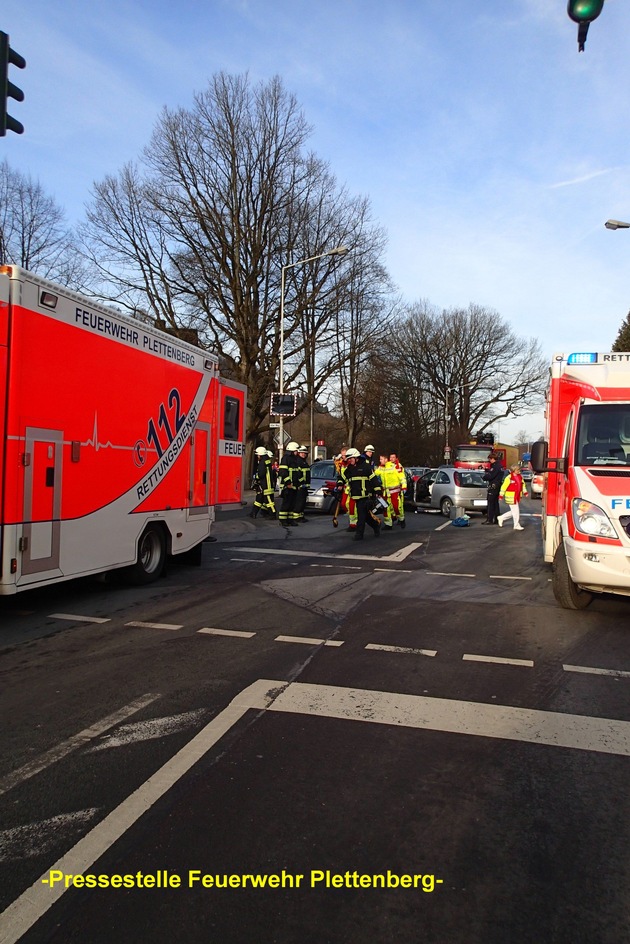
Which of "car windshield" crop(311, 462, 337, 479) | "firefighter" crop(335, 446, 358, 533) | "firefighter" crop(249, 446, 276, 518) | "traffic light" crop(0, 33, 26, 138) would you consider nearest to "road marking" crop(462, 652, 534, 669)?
"traffic light" crop(0, 33, 26, 138)

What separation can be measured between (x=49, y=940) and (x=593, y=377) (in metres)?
7.69

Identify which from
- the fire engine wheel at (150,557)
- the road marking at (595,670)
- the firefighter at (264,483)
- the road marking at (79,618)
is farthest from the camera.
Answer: the firefighter at (264,483)

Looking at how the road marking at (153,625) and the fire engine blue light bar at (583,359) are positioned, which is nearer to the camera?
the road marking at (153,625)

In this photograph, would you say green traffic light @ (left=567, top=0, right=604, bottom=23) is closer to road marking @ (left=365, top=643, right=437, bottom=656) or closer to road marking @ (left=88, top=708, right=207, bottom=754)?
road marking @ (left=365, top=643, right=437, bottom=656)

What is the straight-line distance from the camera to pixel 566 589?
7.43 m

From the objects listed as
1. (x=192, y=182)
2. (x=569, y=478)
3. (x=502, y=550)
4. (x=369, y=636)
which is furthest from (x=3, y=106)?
(x=192, y=182)

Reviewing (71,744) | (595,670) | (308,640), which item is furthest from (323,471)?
(71,744)

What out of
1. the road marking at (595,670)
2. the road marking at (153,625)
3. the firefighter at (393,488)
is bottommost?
the road marking at (153,625)

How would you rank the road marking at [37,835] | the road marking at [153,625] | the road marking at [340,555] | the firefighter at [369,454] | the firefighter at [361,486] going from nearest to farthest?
the road marking at [37,835]
the road marking at [153,625]
the road marking at [340,555]
the firefighter at [361,486]
the firefighter at [369,454]

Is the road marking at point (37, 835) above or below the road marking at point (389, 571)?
below

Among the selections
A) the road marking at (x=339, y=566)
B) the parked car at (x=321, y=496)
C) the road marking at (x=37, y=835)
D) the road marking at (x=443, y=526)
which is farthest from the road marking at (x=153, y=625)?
the parked car at (x=321, y=496)

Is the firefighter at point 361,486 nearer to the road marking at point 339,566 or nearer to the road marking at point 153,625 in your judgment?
the road marking at point 339,566

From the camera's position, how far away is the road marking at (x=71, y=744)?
343cm

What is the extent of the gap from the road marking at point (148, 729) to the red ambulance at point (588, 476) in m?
4.09
